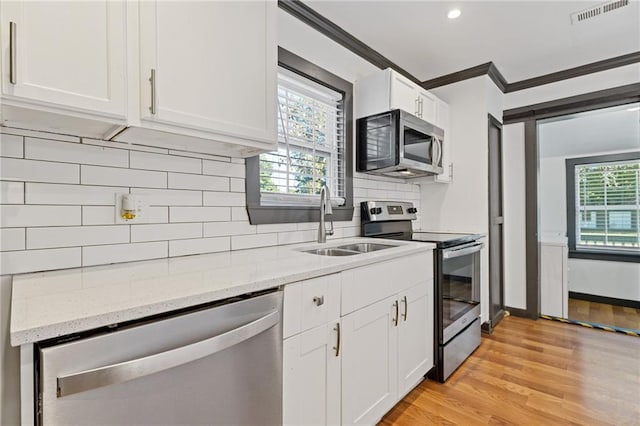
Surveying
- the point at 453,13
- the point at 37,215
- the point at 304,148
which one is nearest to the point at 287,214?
the point at 304,148

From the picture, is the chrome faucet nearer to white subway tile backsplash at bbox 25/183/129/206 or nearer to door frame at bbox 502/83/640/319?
white subway tile backsplash at bbox 25/183/129/206

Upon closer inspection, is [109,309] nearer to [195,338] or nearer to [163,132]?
[195,338]

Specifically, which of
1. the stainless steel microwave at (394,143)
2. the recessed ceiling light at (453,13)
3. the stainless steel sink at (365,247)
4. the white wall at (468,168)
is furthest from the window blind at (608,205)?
the stainless steel sink at (365,247)

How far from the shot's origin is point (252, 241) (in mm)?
1794

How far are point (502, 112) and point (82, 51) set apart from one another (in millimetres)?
3677

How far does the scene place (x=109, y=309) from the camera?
75cm

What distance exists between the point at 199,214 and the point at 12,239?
67cm

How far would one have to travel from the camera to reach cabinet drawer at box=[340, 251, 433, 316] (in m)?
1.43

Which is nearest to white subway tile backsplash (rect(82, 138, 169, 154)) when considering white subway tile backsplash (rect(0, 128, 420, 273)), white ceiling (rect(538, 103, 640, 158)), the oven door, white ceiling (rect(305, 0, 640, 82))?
white subway tile backsplash (rect(0, 128, 420, 273))

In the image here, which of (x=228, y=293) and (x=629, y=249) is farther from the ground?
(x=228, y=293)

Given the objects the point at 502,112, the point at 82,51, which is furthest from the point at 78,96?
the point at 502,112

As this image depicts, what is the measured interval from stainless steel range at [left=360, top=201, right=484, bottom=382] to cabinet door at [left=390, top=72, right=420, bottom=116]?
758 millimetres

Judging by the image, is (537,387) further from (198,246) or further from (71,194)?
(71,194)

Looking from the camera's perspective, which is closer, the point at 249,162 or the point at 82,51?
the point at 82,51
